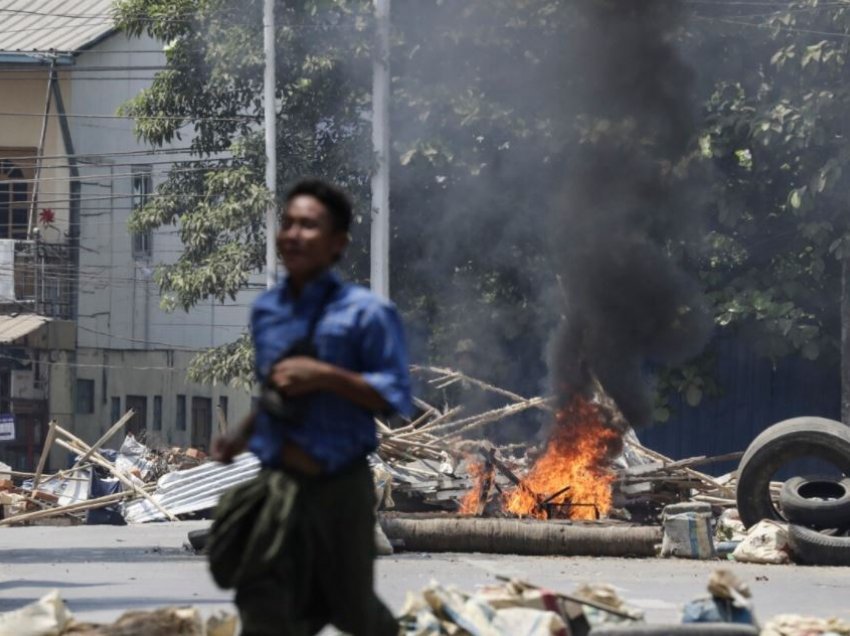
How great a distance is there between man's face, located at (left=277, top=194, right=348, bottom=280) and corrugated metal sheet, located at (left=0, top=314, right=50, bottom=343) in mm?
30349

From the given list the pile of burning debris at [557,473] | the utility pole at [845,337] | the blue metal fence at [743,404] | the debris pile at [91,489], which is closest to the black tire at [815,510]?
the pile of burning debris at [557,473]

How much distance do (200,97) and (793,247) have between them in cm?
885

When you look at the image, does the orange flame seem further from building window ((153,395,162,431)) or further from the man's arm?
building window ((153,395,162,431))

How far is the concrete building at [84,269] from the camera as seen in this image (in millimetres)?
35656

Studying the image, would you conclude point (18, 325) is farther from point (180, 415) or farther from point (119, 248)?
point (180, 415)

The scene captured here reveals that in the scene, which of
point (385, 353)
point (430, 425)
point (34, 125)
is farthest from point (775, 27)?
point (34, 125)

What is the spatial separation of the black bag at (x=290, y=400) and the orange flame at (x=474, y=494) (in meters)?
10.7

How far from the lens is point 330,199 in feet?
15.5

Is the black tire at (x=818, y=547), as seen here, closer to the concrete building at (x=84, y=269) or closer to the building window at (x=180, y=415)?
the concrete building at (x=84, y=269)

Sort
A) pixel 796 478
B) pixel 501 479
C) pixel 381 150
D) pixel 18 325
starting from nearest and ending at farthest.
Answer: pixel 796 478
pixel 501 479
pixel 381 150
pixel 18 325

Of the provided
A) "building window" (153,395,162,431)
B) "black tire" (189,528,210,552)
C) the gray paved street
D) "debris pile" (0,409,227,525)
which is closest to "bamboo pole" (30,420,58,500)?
"debris pile" (0,409,227,525)

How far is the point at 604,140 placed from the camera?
20016 millimetres

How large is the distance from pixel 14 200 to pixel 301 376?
3431 centimetres

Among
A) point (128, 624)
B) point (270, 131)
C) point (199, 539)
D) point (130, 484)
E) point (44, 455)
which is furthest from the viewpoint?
point (270, 131)
